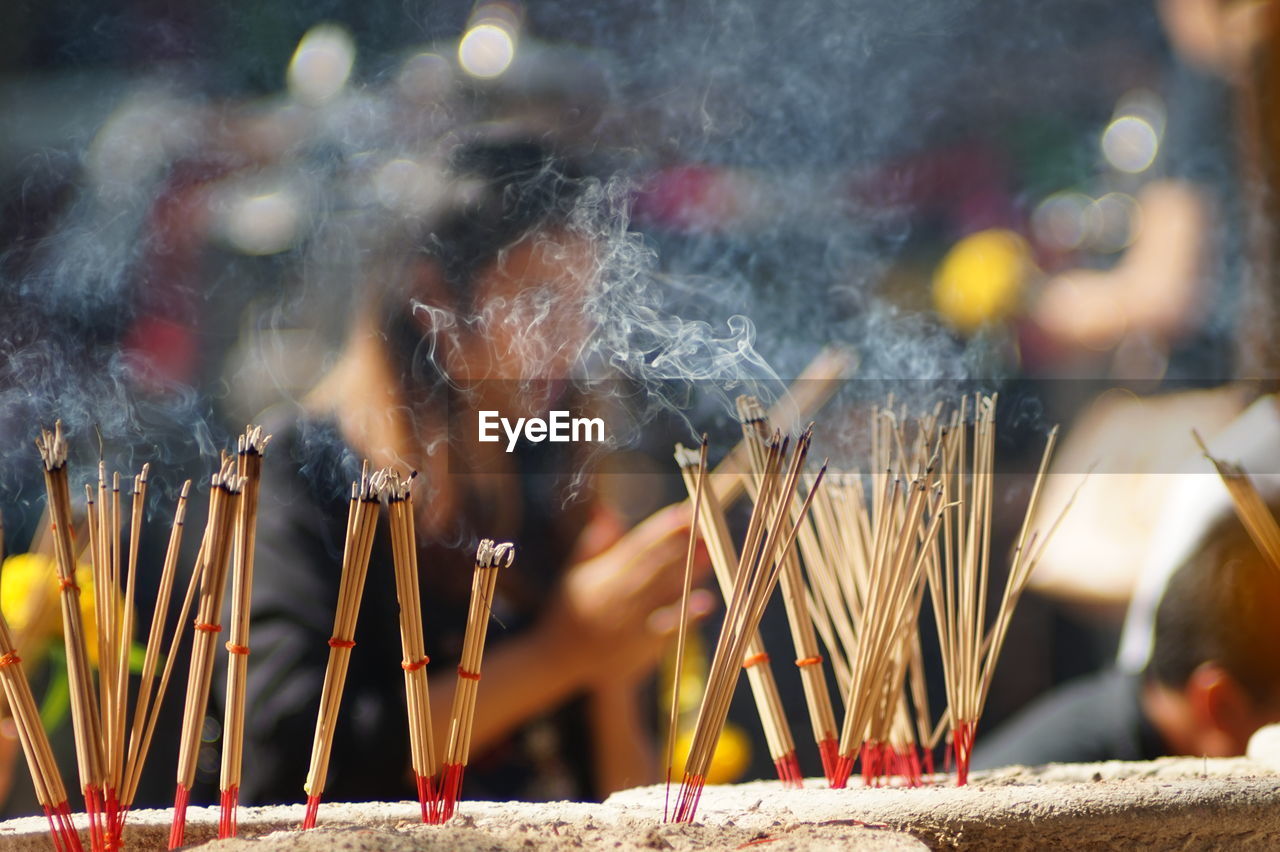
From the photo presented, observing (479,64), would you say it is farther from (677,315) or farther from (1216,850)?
(1216,850)

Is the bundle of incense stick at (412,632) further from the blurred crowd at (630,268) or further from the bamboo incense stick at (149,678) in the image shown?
the blurred crowd at (630,268)

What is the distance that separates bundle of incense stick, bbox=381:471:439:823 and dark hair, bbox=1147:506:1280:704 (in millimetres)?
1195

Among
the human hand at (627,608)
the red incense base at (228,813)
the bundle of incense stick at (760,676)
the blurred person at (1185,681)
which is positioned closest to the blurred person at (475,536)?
the human hand at (627,608)

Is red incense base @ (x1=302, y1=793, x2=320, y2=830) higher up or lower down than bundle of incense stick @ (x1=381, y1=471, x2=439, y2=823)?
lower down

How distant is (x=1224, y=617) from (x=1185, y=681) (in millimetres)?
115

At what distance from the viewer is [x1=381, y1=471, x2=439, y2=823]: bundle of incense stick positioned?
0.90 m

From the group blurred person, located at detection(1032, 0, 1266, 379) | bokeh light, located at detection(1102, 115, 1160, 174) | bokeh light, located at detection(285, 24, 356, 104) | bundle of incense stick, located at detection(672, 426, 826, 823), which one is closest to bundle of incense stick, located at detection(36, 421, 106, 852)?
bundle of incense stick, located at detection(672, 426, 826, 823)

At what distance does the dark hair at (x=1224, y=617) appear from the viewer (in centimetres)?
167

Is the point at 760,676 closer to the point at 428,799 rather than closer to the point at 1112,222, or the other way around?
the point at 428,799

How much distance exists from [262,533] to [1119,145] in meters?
1.40

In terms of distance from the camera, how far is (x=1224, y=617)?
1678mm

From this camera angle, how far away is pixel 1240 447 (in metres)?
1.70

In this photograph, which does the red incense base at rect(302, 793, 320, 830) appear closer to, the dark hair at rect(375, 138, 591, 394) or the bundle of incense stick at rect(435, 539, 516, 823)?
the bundle of incense stick at rect(435, 539, 516, 823)

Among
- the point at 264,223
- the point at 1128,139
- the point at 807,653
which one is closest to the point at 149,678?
the point at 807,653
